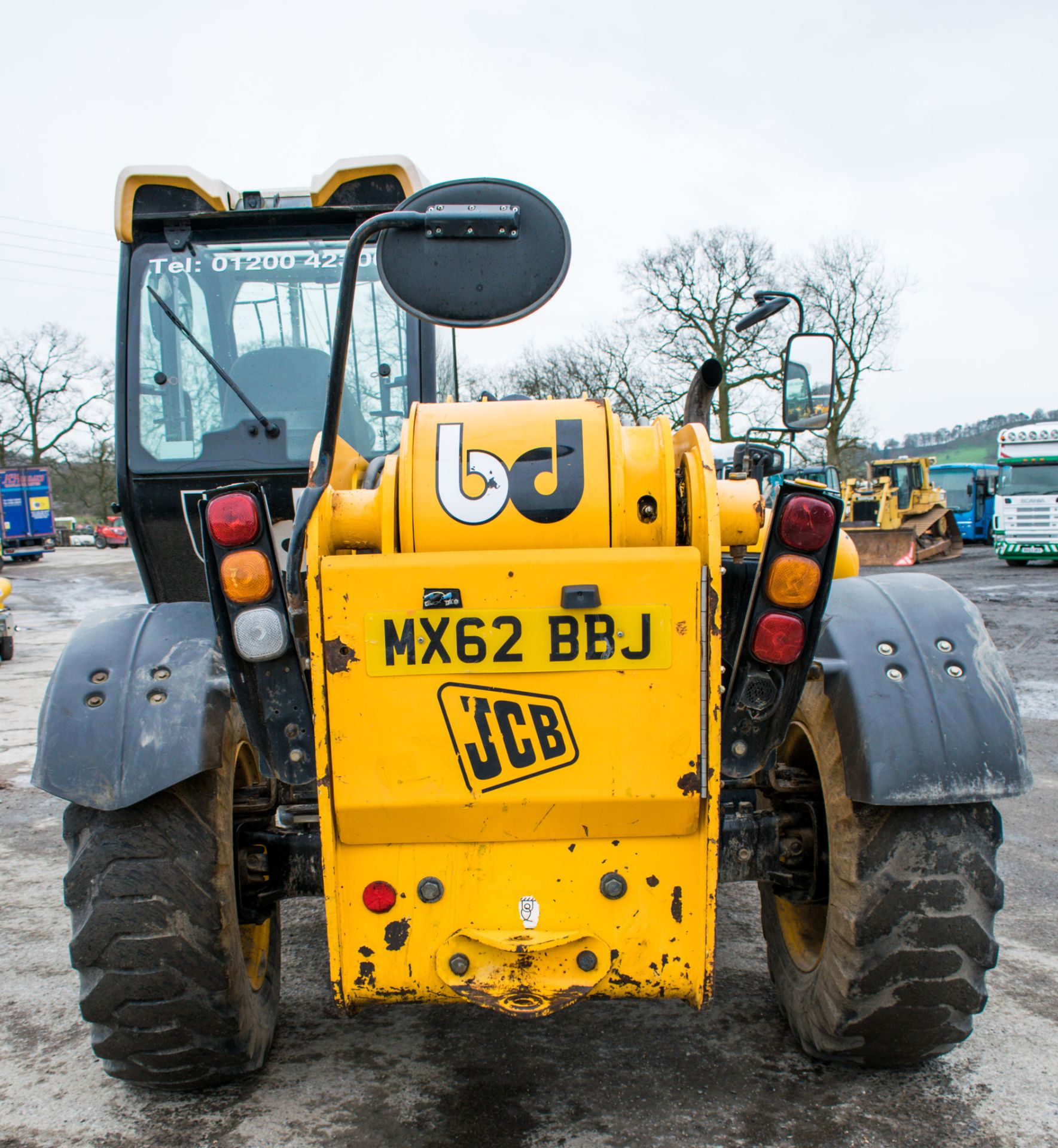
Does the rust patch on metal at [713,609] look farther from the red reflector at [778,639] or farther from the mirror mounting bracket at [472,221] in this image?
the mirror mounting bracket at [472,221]

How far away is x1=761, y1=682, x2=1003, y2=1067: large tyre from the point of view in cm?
228

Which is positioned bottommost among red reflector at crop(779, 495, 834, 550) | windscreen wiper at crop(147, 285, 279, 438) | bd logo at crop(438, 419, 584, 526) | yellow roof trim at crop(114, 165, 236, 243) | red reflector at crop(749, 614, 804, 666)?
red reflector at crop(749, 614, 804, 666)

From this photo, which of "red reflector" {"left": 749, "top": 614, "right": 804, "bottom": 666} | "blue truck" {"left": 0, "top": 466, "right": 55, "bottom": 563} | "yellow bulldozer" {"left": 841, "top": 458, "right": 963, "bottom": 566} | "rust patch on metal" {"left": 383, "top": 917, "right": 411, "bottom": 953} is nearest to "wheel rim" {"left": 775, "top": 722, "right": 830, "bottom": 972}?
"red reflector" {"left": 749, "top": 614, "right": 804, "bottom": 666}

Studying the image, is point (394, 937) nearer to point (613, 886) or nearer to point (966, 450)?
point (613, 886)

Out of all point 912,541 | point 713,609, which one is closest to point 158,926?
point 713,609

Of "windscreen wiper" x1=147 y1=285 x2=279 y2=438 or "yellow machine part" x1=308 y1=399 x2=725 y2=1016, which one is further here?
"windscreen wiper" x1=147 y1=285 x2=279 y2=438

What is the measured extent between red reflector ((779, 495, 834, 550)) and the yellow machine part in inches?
6.0

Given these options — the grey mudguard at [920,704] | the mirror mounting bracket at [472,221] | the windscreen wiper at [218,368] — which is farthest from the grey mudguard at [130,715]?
the grey mudguard at [920,704]

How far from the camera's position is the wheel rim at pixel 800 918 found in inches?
107

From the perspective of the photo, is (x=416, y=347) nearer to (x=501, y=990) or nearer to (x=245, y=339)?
(x=245, y=339)

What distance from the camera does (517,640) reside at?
2.02m

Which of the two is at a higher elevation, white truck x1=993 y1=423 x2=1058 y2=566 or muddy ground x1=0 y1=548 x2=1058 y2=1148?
white truck x1=993 y1=423 x2=1058 y2=566

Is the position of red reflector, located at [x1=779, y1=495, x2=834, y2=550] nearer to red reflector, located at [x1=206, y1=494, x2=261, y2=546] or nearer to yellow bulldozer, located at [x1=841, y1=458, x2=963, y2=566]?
red reflector, located at [x1=206, y1=494, x2=261, y2=546]

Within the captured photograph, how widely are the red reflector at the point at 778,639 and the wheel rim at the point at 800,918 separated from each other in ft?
2.13
